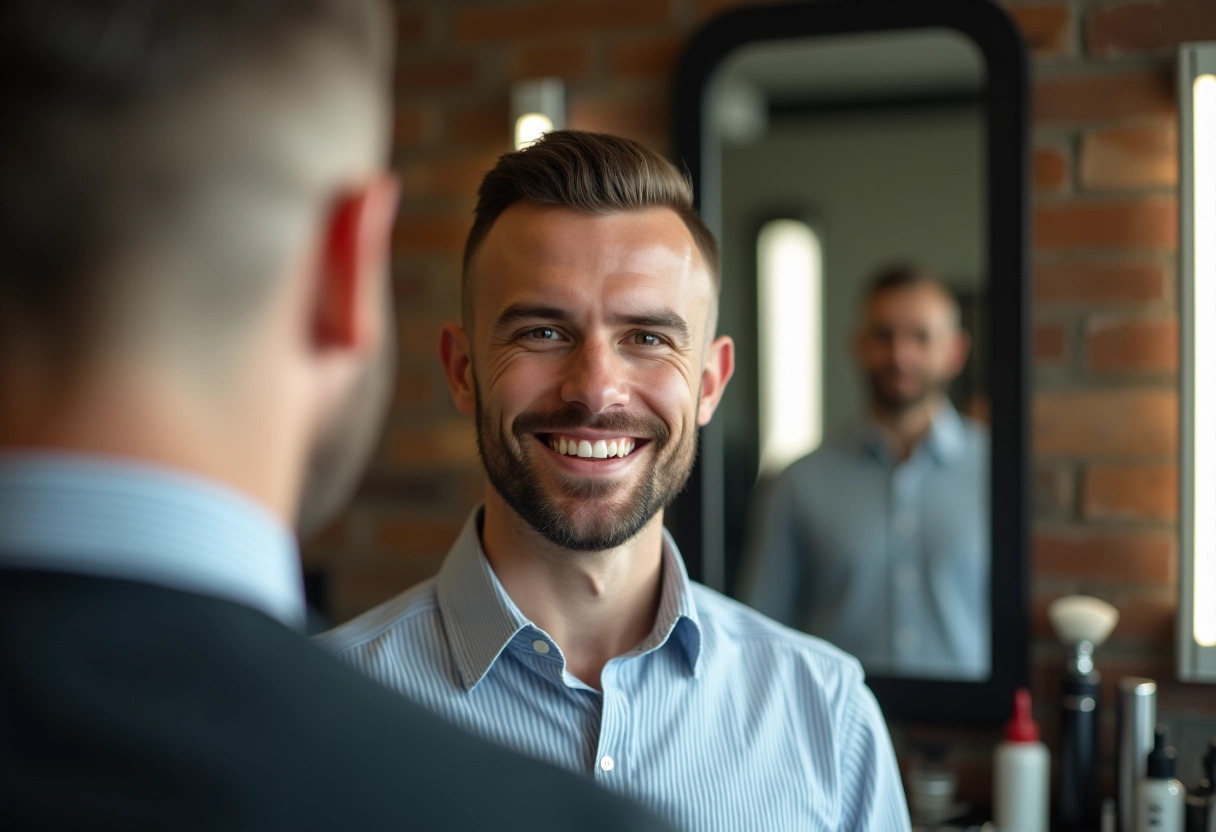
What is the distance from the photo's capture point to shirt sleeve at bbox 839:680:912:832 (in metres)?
1.37

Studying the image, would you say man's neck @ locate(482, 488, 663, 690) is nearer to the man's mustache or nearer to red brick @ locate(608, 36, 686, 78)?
the man's mustache

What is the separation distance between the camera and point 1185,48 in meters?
1.81

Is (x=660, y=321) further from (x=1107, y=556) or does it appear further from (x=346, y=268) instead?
(x=1107, y=556)

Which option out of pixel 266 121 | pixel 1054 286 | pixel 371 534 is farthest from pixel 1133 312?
pixel 266 121

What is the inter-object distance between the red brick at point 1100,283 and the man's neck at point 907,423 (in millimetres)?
270

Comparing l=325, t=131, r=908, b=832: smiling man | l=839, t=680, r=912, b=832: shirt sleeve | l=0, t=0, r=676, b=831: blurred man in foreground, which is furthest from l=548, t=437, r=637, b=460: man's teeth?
l=0, t=0, r=676, b=831: blurred man in foreground

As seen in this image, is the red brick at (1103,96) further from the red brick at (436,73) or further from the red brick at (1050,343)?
the red brick at (436,73)

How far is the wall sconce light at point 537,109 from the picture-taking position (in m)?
2.13

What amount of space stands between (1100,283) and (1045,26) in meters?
0.41

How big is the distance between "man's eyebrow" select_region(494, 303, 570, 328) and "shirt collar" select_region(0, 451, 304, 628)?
2.71ft

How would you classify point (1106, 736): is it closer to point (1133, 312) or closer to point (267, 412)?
point (1133, 312)

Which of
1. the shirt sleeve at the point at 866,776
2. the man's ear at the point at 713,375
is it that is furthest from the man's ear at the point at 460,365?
the shirt sleeve at the point at 866,776

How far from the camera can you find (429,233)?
7.41ft

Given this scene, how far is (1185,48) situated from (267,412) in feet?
5.62
